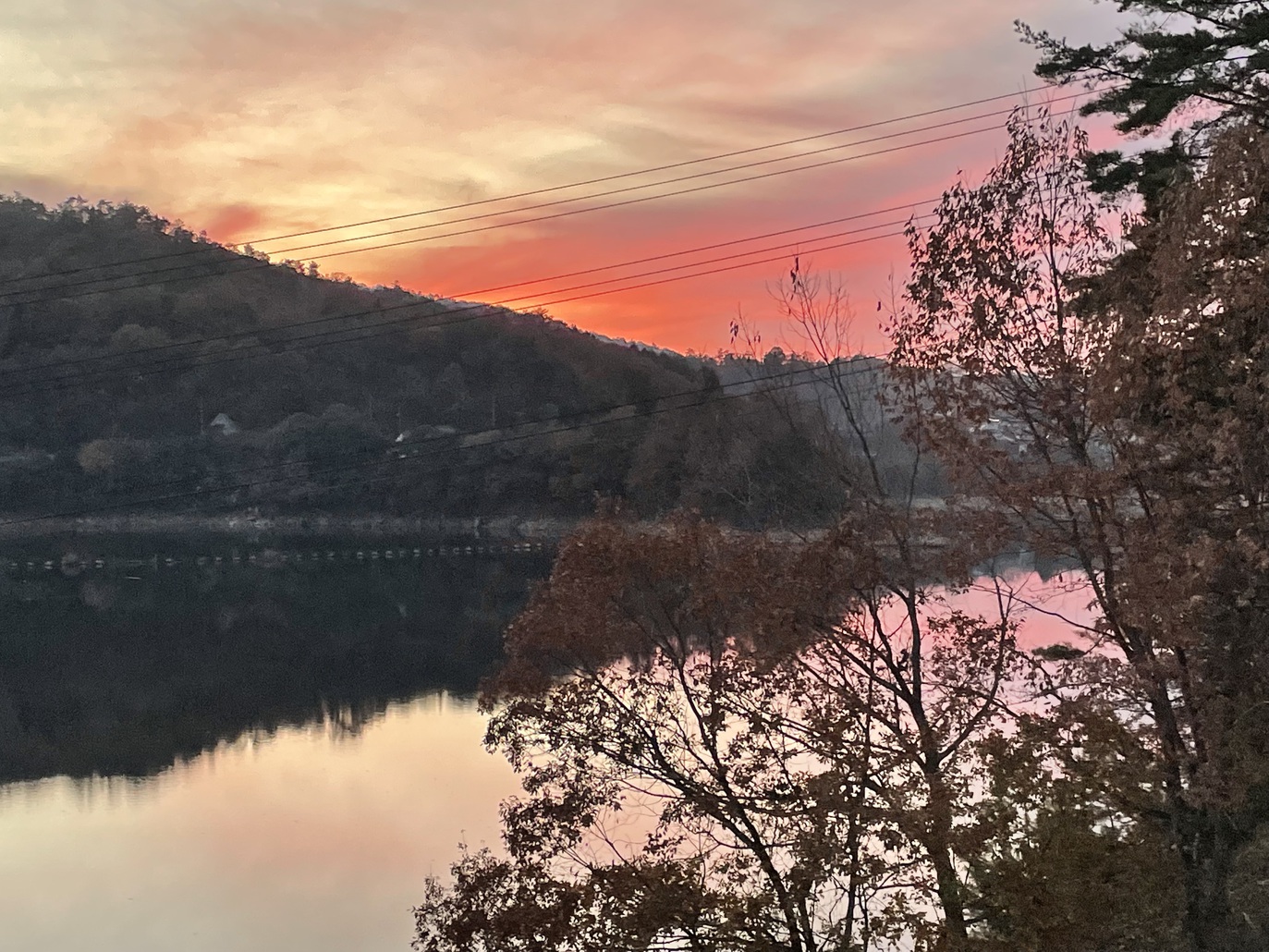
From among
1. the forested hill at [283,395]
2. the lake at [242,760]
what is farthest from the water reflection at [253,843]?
the forested hill at [283,395]

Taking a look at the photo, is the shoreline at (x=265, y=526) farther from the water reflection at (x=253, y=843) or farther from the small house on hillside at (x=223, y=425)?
the water reflection at (x=253, y=843)

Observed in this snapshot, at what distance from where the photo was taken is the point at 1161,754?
35.2 feet

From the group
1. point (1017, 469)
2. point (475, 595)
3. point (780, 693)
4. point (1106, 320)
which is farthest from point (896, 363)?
point (475, 595)

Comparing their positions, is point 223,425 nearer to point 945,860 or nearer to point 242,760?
point 242,760

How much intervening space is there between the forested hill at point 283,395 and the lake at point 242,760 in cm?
1417

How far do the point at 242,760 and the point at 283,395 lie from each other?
2744 inches

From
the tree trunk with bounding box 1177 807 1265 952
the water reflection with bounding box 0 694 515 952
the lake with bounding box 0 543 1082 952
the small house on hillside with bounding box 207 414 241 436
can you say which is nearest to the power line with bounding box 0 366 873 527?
the lake with bounding box 0 543 1082 952

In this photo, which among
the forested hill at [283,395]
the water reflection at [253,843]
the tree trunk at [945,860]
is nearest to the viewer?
the tree trunk at [945,860]

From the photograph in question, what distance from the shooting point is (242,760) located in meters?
28.1

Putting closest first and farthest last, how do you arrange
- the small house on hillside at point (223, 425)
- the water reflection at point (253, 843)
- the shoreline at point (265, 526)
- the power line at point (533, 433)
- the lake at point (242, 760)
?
the water reflection at point (253, 843), the power line at point (533, 433), the lake at point (242, 760), the shoreline at point (265, 526), the small house on hillside at point (223, 425)

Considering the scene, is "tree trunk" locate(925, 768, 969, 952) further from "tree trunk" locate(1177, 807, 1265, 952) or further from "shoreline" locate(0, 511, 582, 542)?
"shoreline" locate(0, 511, 582, 542)

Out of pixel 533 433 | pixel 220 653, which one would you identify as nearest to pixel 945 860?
pixel 220 653

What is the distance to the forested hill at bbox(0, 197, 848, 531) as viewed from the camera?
68.2 m

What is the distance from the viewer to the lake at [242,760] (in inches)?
742
